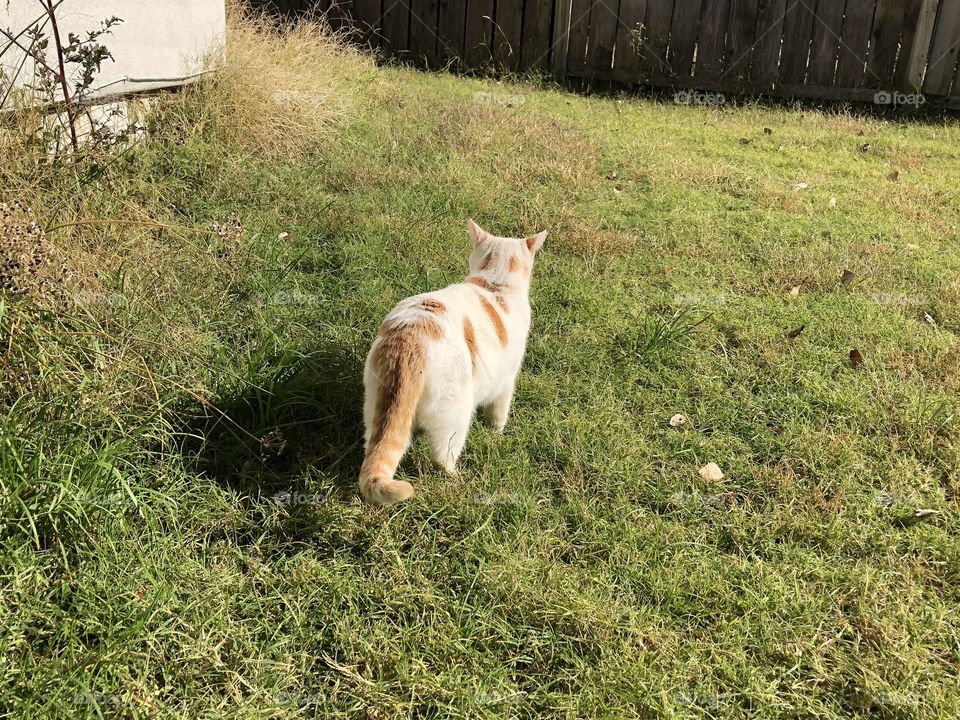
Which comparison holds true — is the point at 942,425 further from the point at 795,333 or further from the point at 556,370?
the point at 556,370

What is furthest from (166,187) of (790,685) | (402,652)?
(790,685)

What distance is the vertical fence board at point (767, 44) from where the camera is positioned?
8.27 meters

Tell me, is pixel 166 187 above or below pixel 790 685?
above

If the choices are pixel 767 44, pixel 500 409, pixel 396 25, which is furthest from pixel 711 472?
pixel 396 25

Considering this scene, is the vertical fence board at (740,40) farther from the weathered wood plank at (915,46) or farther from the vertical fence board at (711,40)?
the weathered wood plank at (915,46)

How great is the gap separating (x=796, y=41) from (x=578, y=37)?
8.40 ft

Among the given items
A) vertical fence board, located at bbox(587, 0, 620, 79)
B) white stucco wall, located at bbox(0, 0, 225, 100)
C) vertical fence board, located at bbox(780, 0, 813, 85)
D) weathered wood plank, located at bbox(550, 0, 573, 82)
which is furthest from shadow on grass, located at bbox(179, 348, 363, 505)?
vertical fence board, located at bbox(780, 0, 813, 85)

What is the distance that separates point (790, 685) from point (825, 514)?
771 mm

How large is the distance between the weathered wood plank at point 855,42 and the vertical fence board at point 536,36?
11.3 feet

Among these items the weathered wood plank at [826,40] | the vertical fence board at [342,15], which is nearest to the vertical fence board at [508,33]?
the vertical fence board at [342,15]

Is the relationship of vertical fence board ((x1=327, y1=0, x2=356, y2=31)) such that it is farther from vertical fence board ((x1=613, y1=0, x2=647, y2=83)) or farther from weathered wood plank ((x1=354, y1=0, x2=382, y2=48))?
vertical fence board ((x1=613, y1=0, x2=647, y2=83))

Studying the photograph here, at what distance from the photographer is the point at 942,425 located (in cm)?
289

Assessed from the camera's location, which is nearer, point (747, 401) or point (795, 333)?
point (747, 401)

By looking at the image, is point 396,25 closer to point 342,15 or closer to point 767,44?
point 342,15
